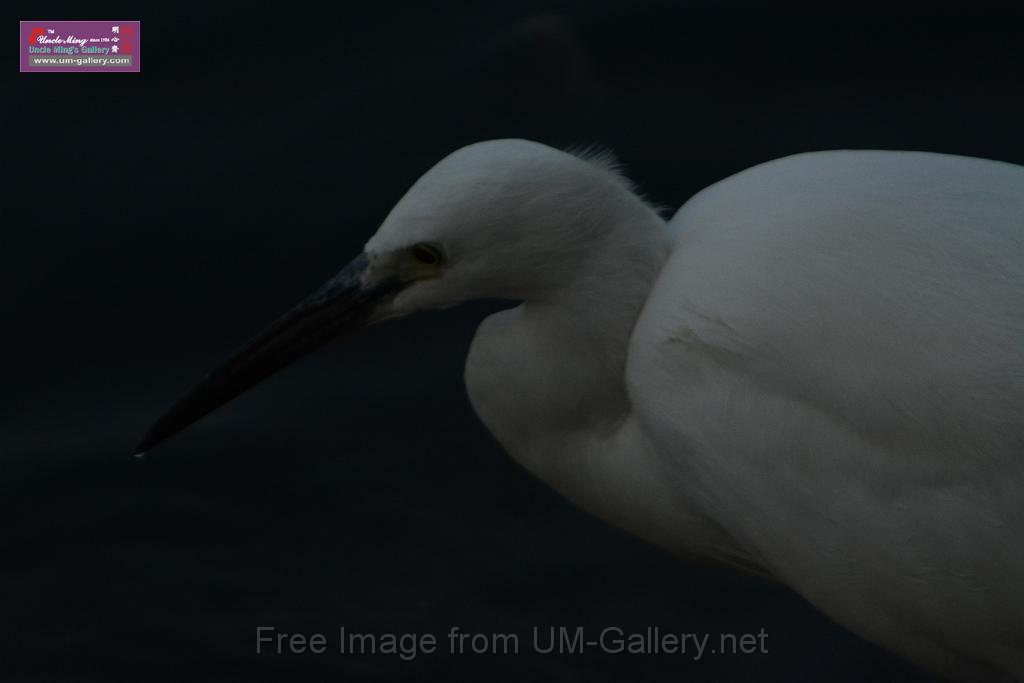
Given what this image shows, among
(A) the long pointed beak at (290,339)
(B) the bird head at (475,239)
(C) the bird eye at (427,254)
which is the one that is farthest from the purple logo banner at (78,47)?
(C) the bird eye at (427,254)

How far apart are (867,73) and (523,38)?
41.8 inches

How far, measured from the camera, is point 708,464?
296 centimetres

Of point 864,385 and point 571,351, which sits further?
point 571,351

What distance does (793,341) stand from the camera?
284 centimetres

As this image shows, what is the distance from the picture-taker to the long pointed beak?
295 cm

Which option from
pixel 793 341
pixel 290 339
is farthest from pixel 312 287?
pixel 793 341

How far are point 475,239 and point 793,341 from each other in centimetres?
59

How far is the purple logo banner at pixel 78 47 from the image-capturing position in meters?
5.01

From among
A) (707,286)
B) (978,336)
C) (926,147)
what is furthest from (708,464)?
(926,147)

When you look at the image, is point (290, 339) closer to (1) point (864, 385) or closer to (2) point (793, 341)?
(2) point (793, 341)

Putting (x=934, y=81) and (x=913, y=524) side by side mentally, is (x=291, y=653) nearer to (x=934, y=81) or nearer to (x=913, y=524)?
(x=913, y=524)

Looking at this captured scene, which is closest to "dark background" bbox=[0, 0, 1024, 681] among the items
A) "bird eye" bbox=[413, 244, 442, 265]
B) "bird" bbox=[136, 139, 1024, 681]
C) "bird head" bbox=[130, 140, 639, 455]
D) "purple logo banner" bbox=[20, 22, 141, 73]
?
"purple logo banner" bbox=[20, 22, 141, 73]

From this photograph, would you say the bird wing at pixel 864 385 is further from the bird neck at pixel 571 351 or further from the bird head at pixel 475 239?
the bird head at pixel 475 239

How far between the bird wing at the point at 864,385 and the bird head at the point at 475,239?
0.24 metres
